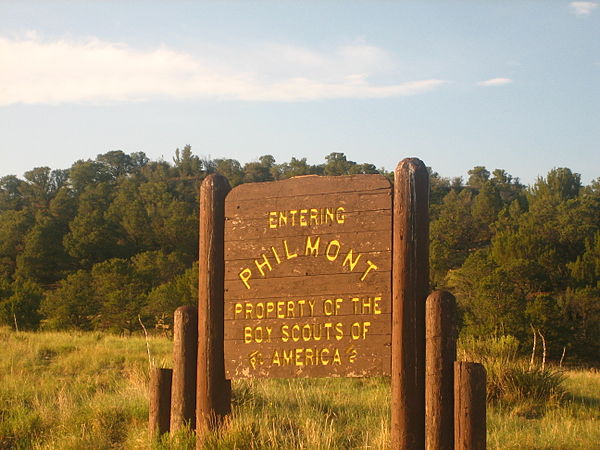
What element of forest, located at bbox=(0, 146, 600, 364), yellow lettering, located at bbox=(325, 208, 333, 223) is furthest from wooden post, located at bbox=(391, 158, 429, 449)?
forest, located at bbox=(0, 146, 600, 364)

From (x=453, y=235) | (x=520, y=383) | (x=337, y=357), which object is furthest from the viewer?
(x=453, y=235)

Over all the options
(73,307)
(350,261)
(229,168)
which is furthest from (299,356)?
(229,168)

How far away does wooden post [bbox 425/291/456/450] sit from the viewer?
520cm

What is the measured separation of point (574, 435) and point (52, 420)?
17.4ft

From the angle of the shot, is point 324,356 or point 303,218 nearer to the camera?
point 324,356

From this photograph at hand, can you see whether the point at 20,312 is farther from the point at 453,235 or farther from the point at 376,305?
the point at 453,235

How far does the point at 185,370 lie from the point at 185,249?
54460 mm

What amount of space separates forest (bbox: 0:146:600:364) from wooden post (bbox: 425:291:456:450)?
7.40 meters

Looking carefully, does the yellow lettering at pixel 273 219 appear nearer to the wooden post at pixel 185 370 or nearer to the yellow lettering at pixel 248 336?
the yellow lettering at pixel 248 336

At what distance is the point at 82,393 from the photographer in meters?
10.1

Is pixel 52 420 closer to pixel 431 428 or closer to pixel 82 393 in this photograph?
pixel 82 393

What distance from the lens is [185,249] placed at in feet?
197

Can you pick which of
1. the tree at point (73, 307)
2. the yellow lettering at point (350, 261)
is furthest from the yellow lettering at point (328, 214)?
the tree at point (73, 307)

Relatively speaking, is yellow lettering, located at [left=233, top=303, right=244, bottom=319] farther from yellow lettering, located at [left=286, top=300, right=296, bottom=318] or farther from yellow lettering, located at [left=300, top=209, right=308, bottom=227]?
yellow lettering, located at [left=300, top=209, right=308, bottom=227]
